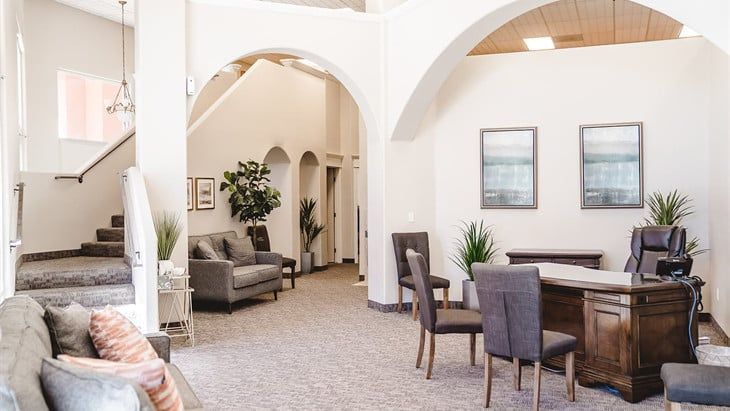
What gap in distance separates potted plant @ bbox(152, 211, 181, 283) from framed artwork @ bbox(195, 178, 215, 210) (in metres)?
2.43

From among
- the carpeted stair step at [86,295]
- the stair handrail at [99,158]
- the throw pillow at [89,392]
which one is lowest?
the carpeted stair step at [86,295]

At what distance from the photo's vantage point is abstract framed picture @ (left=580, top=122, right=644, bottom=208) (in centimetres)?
729

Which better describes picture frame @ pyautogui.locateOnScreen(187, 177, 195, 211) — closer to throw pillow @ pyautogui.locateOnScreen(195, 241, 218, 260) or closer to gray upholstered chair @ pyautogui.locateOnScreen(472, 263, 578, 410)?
throw pillow @ pyautogui.locateOnScreen(195, 241, 218, 260)

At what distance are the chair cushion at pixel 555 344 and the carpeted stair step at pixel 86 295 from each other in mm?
3746

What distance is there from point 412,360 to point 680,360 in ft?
6.77

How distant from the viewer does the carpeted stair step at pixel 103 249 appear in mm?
7387

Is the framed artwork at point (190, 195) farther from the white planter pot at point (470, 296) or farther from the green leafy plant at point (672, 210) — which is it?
the green leafy plant at point (672, 210)

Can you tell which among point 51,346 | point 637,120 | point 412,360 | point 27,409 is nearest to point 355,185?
point 637,120

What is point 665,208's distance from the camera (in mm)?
6879

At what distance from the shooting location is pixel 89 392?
1938 mm

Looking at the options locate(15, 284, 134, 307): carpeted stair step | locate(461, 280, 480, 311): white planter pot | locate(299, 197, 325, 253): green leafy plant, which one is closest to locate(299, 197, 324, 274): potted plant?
locate(299, 197, 325, 253): green leafy plant

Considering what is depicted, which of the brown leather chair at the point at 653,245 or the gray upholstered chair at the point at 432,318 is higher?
the brown leather chair at the point at 653,245

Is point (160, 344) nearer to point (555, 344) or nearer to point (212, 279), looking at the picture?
point (555, 344)

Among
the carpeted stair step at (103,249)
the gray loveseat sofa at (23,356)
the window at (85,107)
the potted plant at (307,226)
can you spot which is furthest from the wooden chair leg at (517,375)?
the window at (85,107)
